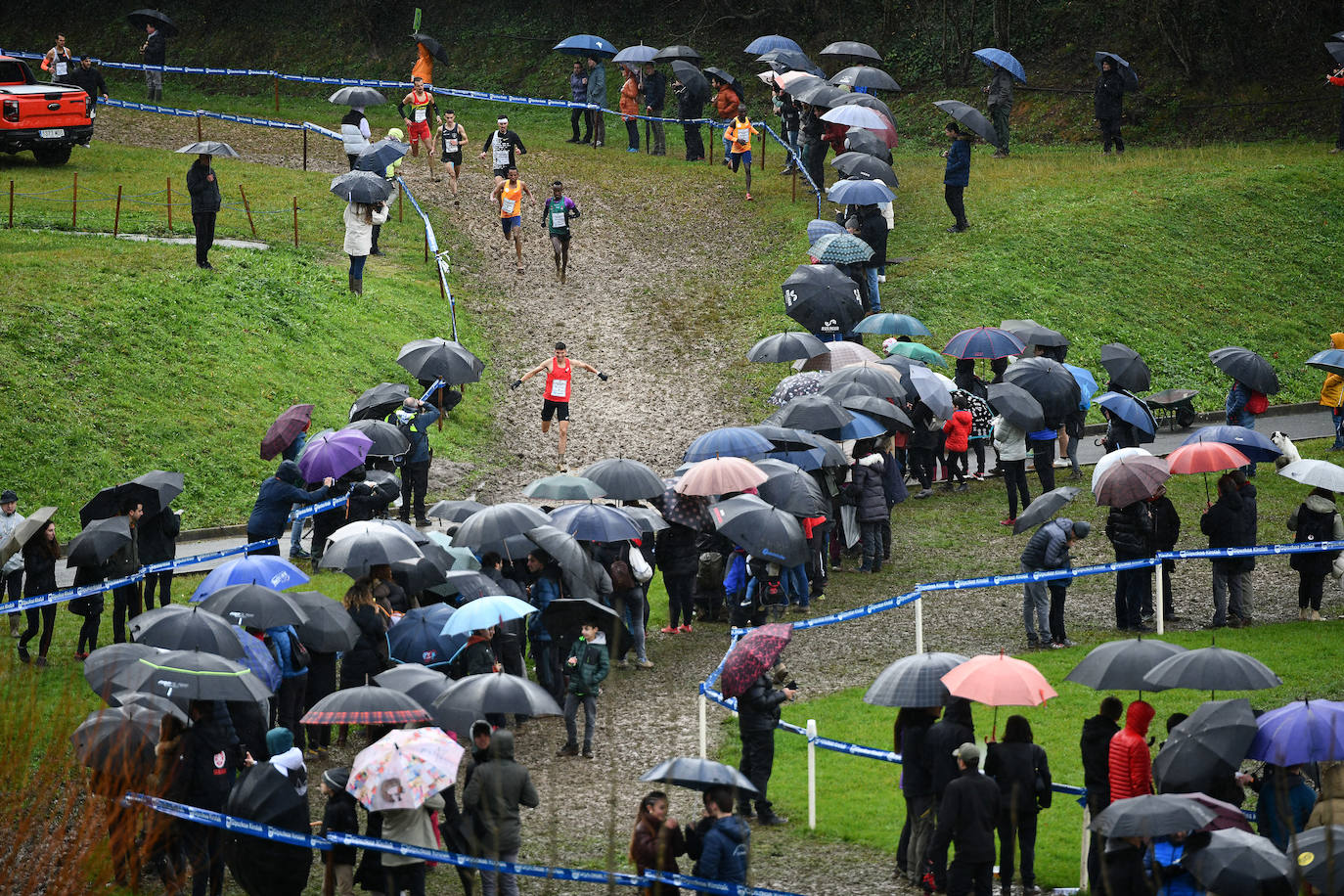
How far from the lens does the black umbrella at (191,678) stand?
11836 millimetres

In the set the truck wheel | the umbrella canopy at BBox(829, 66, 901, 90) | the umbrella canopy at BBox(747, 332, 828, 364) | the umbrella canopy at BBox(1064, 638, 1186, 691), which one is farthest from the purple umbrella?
the truck wheel

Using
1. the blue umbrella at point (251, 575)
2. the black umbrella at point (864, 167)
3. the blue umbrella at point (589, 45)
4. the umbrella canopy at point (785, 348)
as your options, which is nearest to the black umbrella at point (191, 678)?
the blue umbrella at point (251, 575)

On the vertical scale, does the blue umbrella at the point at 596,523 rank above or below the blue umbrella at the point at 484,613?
above

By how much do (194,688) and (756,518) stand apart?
6.71 m

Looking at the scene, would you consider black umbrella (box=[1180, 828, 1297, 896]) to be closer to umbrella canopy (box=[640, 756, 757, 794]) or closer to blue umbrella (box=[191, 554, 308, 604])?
umbrella canopy (box=[640, 756, 757, 794])

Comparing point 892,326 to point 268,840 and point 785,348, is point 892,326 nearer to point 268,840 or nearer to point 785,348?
point 785,348

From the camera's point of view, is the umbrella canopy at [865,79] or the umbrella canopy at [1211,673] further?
the umbrella canopy at [865,79]

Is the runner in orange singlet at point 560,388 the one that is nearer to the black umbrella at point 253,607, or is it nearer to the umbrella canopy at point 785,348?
the umbrella canopy at point 785,348

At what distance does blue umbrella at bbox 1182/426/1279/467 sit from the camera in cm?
1864

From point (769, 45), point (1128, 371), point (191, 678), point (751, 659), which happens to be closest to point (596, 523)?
point (751, 659)

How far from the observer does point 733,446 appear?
1869 cm

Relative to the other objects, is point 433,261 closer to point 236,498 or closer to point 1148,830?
point 236,498

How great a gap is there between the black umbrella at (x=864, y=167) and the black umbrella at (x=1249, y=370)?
808 cm

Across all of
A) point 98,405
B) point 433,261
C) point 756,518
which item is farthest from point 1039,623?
point 433,261
